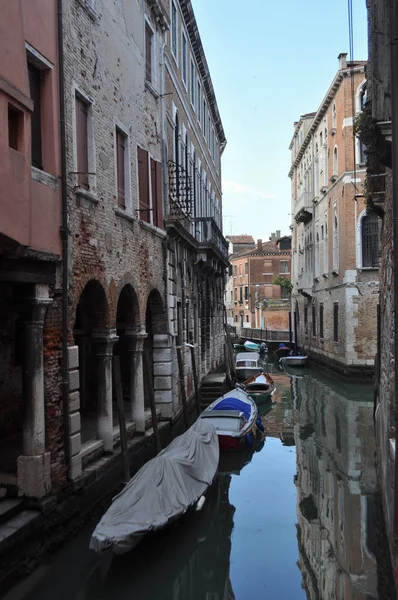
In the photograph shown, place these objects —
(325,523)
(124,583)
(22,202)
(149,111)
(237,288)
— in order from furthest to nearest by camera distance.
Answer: (237,288)
(149,111)
(325,523)
(124,583)
(22,202)

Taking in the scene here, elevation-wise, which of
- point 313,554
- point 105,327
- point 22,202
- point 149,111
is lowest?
point 313,554

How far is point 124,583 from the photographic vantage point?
21.4ft

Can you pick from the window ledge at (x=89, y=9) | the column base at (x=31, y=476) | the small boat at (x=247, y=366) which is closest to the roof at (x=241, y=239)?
the small boat at (x=247, y=366)

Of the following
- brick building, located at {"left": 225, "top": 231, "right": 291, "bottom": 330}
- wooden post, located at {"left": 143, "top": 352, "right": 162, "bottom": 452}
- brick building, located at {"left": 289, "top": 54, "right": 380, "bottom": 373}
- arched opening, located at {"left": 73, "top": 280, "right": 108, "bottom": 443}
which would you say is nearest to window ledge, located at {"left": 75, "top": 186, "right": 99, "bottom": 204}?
arched opening, located at {"left": 73, "top": 280, "right": 108, "bottom": 443}

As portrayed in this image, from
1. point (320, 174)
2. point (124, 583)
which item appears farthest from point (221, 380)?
point (320, 174)

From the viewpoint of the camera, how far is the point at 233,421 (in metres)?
12.6

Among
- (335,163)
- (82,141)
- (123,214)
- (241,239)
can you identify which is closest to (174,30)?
(123,214)

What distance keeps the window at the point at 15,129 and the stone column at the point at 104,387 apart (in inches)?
136

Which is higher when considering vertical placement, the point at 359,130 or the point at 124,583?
the point at 359,130

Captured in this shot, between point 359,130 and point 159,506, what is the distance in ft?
18.3

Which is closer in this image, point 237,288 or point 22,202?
point 22,202

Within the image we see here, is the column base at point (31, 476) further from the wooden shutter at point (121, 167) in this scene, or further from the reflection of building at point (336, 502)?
the wooden shutter at point (121, 167)

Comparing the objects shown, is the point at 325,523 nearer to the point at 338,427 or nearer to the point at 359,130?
the point at 359,130

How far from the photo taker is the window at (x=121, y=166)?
31.8ft
